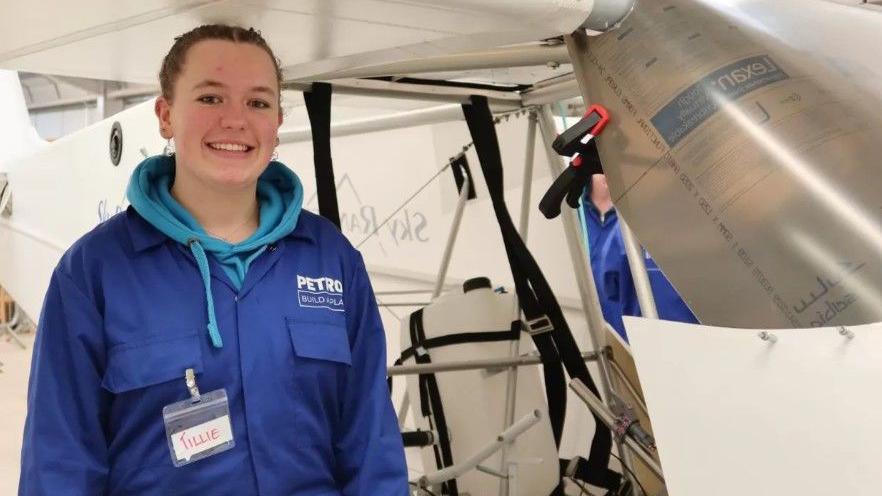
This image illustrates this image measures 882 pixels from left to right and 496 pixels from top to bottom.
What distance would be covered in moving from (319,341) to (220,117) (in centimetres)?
41

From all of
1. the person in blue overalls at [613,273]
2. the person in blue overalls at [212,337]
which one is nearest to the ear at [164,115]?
the person in blue overalls at [212,337]

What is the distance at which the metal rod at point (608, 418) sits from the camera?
1777 mm

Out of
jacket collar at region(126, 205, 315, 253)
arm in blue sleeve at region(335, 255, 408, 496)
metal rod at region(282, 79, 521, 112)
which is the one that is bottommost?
arm in blue sleeve at region(335, 255, 408, 496)

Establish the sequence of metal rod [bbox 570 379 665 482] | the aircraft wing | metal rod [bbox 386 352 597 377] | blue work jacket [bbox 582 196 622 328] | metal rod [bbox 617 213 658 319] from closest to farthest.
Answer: the aircraft wing
metal rod [bbox 617 213 658 319]
metal rod [bbox 570 379 665 482]
metal rod [bbox 386 352 597 377]
blue work jacket [bbox 582 196 622 328]

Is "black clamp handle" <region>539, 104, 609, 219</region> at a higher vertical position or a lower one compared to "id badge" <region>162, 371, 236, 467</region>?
higher

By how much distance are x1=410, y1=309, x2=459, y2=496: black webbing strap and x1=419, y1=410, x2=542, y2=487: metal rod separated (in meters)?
0.26

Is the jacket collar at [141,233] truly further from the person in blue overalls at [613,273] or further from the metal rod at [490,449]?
the person in blue overalls at [613,273]

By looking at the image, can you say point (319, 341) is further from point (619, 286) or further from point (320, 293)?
point (619, 286)

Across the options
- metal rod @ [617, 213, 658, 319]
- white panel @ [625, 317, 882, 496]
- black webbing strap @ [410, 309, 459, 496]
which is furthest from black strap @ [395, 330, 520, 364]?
white panel @ [625, 317, 882, 496]

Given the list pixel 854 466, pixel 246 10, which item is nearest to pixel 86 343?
pixel 246 10

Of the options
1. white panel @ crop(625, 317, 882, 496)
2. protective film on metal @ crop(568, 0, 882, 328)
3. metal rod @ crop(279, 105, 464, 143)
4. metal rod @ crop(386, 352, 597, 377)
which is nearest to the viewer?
white panel @ crop(625, 317, 882, 496)

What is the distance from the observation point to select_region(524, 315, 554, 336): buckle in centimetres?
246

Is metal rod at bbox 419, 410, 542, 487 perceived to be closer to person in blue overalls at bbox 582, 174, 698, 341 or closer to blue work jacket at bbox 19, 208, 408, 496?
person in blue overalls at bbox 582, 174, 698, 341

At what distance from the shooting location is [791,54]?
51.0 inches
